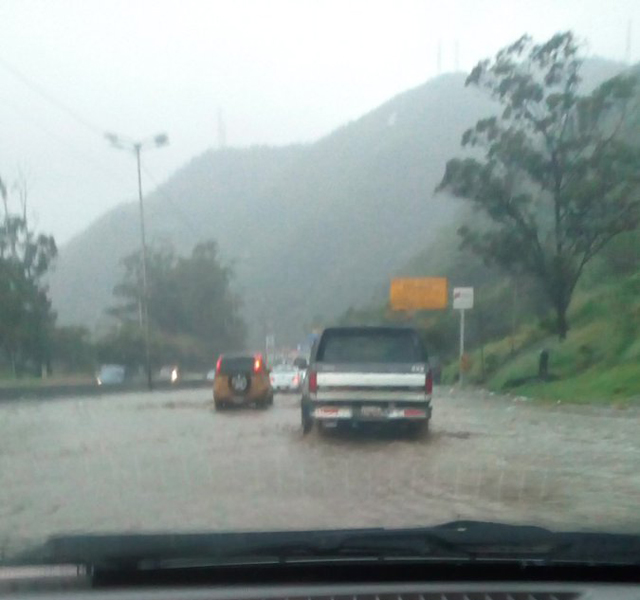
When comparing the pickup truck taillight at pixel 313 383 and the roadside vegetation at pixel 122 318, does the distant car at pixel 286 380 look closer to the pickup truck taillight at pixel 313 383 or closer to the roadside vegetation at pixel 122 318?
the roadside vegetation at pixel 122 318

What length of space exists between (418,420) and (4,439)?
23.3ft

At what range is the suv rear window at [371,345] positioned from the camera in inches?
666

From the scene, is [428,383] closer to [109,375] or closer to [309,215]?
[109,375]

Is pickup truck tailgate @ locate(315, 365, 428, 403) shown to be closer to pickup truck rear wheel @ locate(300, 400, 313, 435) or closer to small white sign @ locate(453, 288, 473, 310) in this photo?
pickup truck rear wheel @ locate(300, 400, 313, 435)

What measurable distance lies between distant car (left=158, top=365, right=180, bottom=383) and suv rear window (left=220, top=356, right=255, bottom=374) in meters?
14.4

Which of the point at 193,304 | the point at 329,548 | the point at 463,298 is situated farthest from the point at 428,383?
the point at 193,304

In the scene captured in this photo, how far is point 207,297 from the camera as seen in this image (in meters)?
42.8

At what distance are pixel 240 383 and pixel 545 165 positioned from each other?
15458 mm

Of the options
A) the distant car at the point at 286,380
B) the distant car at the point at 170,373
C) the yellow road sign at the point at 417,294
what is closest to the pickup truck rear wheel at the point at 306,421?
the yellow road sign at the point at 417,294

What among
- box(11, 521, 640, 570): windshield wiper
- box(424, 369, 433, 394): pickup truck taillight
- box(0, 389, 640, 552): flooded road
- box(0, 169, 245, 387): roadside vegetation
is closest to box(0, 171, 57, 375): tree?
box(0, 169, 245, 387): roadside vegetation

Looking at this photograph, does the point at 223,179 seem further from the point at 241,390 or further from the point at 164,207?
the point at 241,390

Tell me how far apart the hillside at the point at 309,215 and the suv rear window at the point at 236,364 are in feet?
27.6

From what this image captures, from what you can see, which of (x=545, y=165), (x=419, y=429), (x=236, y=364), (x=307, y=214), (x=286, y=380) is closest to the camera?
(x=419, y=429)

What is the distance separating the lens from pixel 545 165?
35.0 m
